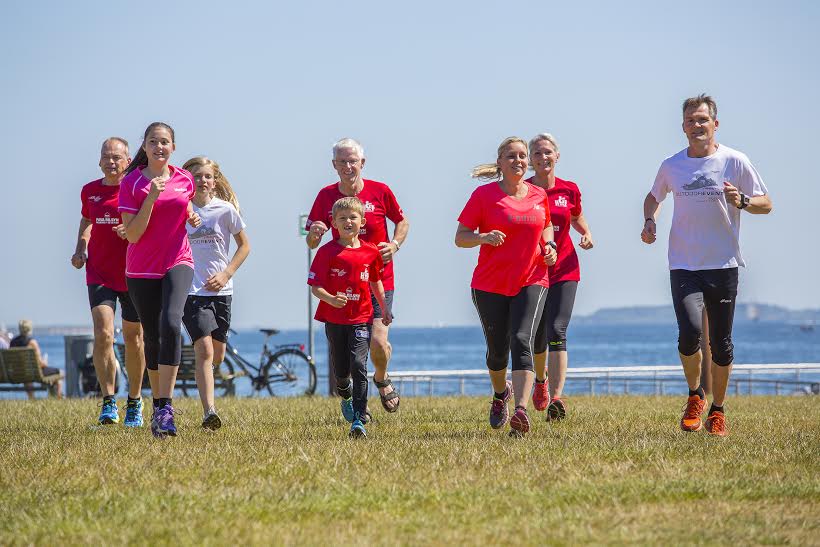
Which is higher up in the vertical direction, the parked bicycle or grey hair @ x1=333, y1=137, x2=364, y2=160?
grey hair @ x1=333, y1=137, x2=364, y2=160

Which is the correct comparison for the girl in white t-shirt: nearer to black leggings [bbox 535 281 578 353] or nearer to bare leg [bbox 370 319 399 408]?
bare leg [bbox 370 319 399 408]

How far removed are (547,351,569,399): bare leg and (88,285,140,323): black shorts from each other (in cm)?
346

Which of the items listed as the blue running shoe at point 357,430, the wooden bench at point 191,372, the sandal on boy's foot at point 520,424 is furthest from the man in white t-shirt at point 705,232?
the wooden bench at point 191,372

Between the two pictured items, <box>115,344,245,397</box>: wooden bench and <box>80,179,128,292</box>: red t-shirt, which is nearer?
<box>80,179,128,292</box>: red t-shirt

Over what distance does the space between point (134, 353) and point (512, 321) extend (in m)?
3.22

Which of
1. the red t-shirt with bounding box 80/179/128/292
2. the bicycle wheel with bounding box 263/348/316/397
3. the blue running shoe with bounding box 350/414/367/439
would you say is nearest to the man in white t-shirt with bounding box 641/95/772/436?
the blue running shoe with bounding box 350/414/367/439

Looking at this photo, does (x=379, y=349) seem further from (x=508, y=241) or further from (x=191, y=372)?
(x=191, y=372)

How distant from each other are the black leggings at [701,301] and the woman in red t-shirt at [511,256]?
963 millimetres

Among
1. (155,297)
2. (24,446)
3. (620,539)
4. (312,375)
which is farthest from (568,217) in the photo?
(312,375)

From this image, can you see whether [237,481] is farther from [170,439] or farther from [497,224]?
[497,224]

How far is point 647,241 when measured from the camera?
898cm

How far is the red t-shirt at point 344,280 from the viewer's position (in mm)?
8883

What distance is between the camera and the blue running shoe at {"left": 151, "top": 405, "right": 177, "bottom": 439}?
8656mm

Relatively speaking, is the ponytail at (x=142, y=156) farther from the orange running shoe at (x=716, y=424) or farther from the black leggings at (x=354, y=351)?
the orange running shoe at (x=716, y=424)
